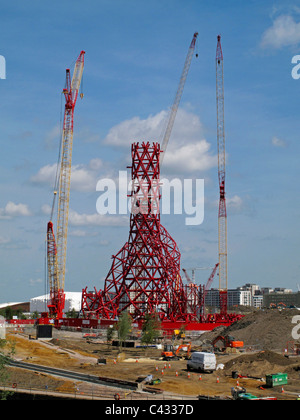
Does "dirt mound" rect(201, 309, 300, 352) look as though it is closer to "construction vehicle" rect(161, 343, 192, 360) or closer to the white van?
"construction vehicle" rect(161, 343, 192, 360)

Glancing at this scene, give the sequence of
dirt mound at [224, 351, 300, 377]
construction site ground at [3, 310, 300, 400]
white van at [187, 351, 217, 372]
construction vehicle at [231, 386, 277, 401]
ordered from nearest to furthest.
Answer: construction vehicle at [231, 386, 277, 401] → construction site ground at [3, 310, 300, 400] → dirt mound at [224, 351, 300, 377] → white van at [187, 351, 217, 372]

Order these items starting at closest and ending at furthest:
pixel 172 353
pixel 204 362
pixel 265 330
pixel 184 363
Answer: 1. pixel 204 362
2. pixel 184 363
3. pixel 172 353
4. pixel 265 330

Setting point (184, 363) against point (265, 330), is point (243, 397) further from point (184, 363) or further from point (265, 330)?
point (265, 330)

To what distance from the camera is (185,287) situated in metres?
130

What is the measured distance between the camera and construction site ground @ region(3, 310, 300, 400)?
49594 millimetres

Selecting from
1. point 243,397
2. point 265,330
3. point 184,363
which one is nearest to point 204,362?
point 184,363

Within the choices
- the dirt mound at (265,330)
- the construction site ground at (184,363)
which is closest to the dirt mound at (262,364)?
the construction site ground at (184,363)

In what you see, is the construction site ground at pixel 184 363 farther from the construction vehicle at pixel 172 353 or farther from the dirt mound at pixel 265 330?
the construction vehicle at pixel 172 353

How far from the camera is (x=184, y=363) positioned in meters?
68.2

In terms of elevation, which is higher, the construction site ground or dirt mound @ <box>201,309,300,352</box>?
dirt mound @ <box>201,309,300,352</box>

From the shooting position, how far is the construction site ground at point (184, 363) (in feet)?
163

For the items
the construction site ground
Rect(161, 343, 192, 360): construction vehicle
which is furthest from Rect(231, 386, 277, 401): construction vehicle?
Rect(161, 343, 192, 360): construction vehicle

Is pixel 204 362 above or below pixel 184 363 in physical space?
above
